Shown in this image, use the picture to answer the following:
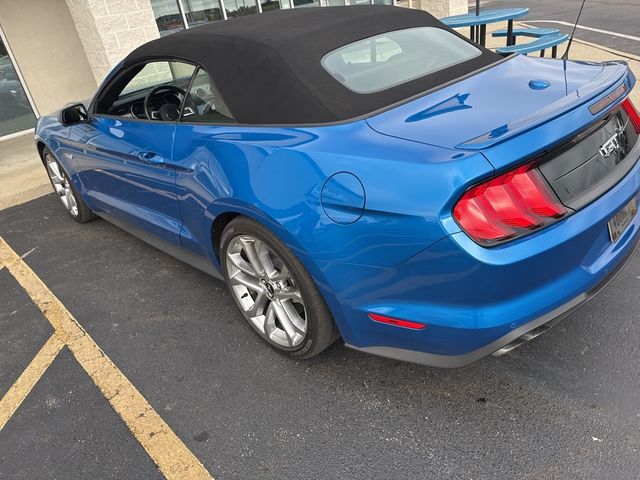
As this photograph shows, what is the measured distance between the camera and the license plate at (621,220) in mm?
2157

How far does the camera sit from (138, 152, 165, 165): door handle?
3.11 m

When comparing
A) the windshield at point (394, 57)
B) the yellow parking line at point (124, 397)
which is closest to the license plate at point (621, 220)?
the windshield at point (394, 57)

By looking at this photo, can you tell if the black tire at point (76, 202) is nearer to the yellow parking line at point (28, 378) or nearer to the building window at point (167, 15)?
the yellow parking line at point (28, 378)

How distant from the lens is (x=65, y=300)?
3.76 metres

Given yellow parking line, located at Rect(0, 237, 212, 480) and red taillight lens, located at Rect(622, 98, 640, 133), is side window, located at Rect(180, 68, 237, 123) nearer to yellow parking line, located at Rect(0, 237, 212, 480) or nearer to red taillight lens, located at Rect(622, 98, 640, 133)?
yellow parking line, located at Rect(0, 237, 212, 480)

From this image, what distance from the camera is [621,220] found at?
7.29ft

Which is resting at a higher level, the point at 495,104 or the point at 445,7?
the point at 495,104

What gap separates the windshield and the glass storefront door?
27.7ft

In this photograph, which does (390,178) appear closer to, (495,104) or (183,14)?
(495,104)

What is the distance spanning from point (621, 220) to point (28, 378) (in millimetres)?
3115

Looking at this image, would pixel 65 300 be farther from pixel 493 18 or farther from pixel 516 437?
pixel 493 18

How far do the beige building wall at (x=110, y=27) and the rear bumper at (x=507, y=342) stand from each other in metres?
7.00

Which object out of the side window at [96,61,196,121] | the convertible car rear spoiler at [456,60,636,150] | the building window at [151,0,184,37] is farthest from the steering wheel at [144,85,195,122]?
the building window at [151,0,184,37]

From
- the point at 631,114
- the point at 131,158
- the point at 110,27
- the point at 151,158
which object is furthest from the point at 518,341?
the point at 110,27
